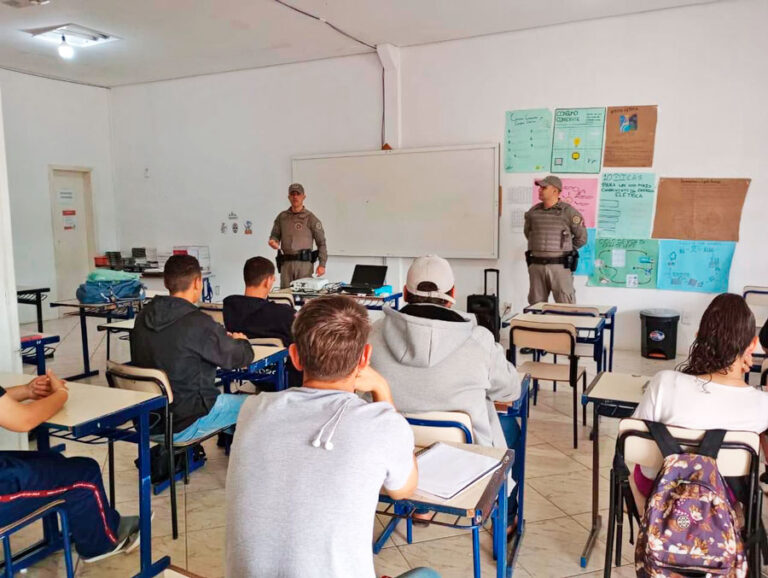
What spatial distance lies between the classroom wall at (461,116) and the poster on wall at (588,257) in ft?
0.30

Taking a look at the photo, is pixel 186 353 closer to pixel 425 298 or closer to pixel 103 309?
pixel 425 298

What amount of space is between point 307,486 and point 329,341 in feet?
1.02

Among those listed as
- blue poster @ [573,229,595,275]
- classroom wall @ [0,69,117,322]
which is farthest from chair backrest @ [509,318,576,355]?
classroom wall @ [0,69,117,322]

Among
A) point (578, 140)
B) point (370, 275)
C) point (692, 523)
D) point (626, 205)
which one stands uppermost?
point (578, 140)

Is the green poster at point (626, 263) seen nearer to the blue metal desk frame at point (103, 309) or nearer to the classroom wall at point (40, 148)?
the blue metal desk frame at point (103, 309)

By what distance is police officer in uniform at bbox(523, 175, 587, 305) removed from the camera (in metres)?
5.70

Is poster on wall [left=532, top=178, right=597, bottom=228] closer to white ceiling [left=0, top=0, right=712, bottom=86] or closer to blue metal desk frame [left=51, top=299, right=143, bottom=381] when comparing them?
white ceiling [left=0, top=0, right=712, bottom=86]

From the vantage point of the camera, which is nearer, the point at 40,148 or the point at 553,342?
the point at 553,342

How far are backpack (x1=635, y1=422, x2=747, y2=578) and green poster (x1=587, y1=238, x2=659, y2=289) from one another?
457 cm

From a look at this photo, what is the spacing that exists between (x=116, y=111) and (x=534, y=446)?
26.6 ft

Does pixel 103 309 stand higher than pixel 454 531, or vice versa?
pixel 103 309

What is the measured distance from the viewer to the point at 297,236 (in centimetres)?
640

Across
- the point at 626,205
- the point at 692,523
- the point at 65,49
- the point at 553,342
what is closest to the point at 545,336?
the point at 553,342

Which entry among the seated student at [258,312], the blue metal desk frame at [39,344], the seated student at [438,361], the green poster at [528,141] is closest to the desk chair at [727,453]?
the seated student at [438,361]
